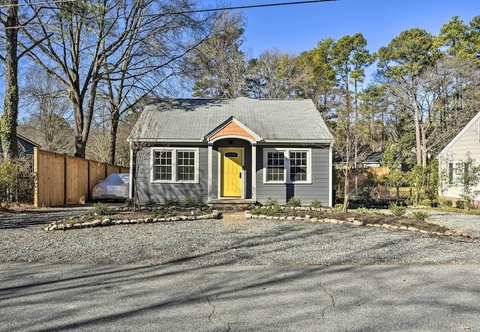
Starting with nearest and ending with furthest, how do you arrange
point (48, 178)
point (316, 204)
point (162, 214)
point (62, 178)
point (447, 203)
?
point (162, 214) < point (316, 204) < point (48, 178) < point (62, 178) < point (447, 203)

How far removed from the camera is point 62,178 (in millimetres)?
14844

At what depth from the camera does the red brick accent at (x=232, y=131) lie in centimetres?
1382

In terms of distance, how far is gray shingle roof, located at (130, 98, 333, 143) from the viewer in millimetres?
14453

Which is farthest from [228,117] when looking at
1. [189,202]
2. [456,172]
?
[456,172]

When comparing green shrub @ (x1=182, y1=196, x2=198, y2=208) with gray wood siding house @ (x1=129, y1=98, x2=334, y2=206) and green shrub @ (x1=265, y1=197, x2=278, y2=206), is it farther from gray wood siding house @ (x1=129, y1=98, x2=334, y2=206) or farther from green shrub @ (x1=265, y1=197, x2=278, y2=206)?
green shrub @ (x1=265, y1=197, x2=278, y2=206)

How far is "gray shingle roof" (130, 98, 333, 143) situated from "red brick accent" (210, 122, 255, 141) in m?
0.76

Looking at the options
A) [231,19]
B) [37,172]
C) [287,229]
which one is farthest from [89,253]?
[231,19]

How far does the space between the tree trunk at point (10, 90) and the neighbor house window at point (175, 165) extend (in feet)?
17.9

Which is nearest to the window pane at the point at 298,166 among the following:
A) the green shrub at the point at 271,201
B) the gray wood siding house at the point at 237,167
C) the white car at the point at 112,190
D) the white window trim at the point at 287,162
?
the gray wood siding house at the point at 237,167

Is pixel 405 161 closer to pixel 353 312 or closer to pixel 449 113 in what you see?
pixel 449 113

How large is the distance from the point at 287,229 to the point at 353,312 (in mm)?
5057

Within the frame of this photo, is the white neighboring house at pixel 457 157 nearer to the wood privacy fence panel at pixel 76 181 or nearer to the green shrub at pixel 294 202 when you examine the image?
the green shrub at pixel 294 202

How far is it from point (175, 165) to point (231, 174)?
7.43ft

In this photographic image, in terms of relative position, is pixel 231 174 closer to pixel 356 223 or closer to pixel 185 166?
pixel 185 166
